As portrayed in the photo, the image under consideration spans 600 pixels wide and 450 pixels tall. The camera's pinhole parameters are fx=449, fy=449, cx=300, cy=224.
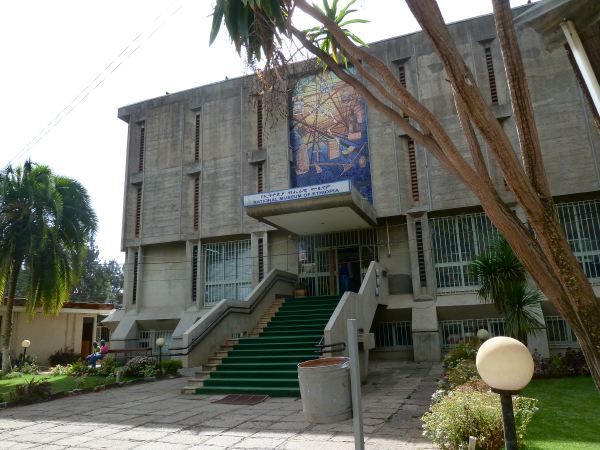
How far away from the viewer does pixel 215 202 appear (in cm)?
2020

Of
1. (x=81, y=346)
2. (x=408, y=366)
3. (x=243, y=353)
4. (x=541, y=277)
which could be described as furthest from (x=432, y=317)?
(x=81, y=346)

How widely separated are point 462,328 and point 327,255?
226 inches

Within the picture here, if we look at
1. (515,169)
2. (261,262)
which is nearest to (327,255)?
(261,262)

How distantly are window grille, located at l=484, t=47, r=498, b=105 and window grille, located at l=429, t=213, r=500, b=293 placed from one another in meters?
4.56

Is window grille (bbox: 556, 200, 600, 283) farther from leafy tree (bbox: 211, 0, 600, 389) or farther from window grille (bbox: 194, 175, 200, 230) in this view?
window grille (bbox: 194, 175, 200, 230)

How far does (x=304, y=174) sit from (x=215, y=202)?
4.34 metres

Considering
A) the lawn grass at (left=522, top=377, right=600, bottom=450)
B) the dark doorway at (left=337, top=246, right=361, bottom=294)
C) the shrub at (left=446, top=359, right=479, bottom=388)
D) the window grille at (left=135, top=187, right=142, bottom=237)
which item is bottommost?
the lawn grass at (left=522, top=377, right=600, bottom=450)

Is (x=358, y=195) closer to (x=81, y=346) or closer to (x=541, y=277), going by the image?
(x=541, y=277)

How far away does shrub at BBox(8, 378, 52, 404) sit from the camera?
10492mm

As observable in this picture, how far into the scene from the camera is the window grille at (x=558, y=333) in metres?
14.8

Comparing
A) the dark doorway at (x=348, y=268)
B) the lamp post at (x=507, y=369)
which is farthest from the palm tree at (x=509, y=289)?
the lamp post at (x=507, y=369)

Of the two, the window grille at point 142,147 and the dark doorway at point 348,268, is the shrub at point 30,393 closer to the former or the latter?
the dark doorway at point 348,268

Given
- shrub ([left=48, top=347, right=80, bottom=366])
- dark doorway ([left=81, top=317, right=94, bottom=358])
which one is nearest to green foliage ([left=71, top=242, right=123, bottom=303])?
dark doorway ([left=81, top=317, right=94, bottom=358])

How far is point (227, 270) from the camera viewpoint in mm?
19938
